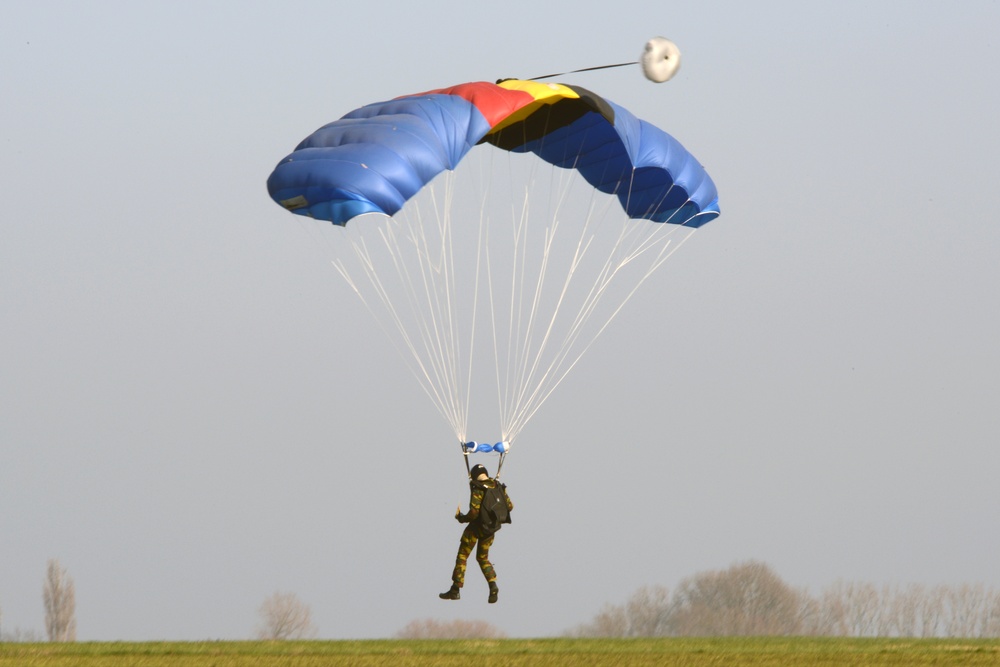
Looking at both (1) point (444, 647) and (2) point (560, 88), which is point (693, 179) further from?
(1) point (444, 647)

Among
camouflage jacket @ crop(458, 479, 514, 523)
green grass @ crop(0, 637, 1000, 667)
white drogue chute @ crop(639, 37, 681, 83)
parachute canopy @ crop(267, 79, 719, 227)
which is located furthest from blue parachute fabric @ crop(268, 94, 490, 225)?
green grass @ crop(0, 637, 1000, 667)

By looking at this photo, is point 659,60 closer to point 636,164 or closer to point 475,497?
point 636,164

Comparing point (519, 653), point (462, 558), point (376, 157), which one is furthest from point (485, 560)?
point (376, 157)

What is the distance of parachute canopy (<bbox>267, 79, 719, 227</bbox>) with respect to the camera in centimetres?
1465

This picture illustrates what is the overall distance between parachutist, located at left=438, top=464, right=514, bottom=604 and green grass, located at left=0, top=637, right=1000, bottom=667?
86 centimetres

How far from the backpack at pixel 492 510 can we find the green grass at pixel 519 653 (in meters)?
1.13

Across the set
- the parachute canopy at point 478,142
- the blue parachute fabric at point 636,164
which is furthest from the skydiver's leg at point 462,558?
the blue parachute fabric at point 636,164

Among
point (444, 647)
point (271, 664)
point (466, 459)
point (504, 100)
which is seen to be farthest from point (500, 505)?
point (504, 100)

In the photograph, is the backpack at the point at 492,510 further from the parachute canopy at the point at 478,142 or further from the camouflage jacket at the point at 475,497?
the parachute canopy at the point at 478,142

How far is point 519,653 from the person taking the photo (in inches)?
550

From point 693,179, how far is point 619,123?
131 centimetres

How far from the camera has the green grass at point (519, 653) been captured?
13.2 meters

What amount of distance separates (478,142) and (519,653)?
218 inches

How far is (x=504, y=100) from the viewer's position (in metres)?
16.1
